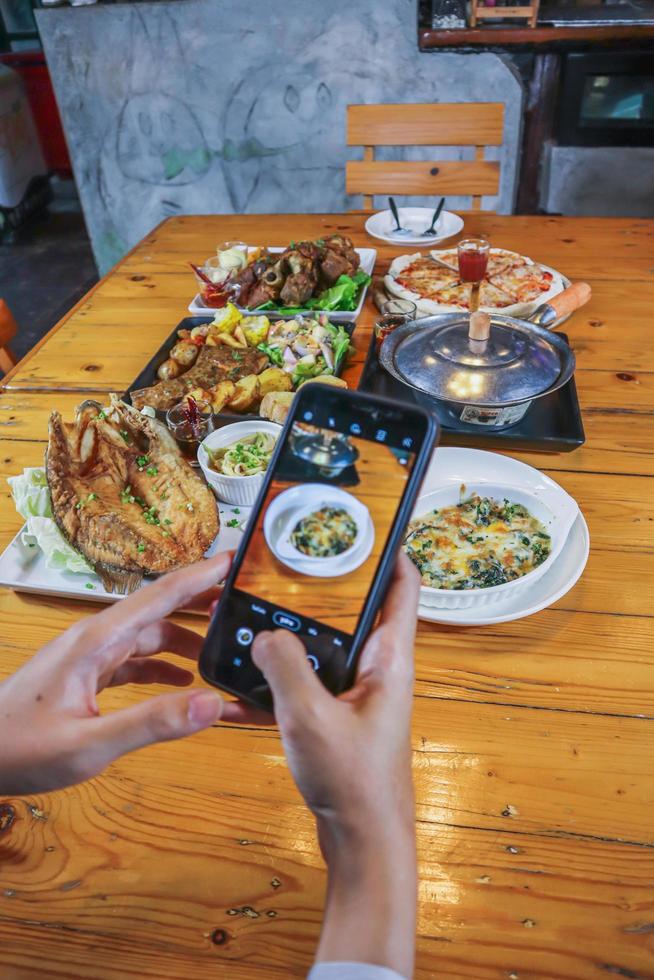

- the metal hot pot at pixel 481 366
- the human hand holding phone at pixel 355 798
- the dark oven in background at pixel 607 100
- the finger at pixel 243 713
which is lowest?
the dark oven in background at pixel 607 100

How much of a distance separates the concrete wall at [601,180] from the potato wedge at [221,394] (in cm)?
315

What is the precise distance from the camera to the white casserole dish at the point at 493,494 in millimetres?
932

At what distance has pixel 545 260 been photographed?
6.56 feet

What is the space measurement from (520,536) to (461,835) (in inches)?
17.5

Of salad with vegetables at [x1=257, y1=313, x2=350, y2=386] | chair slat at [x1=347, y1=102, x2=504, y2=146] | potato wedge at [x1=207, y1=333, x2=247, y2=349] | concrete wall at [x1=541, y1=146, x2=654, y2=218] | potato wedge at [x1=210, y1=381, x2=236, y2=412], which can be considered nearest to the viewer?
potato wedge at [x1=210, y1=381, x2=236, y2=412]

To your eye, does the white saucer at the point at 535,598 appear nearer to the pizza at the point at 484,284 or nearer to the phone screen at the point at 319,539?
the phone screen at the point at 319,539

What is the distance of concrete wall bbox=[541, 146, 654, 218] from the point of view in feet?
12.0

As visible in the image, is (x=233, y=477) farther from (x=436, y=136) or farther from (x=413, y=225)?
(x=436, y=136)

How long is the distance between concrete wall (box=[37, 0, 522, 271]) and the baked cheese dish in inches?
130

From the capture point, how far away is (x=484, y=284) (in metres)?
1.83

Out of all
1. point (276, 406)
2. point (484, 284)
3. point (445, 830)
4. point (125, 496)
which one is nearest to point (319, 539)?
point (445, 830)

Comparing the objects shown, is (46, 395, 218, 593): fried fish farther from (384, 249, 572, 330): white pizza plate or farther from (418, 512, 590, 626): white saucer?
(384, 249, 572, 330): white pizza plate

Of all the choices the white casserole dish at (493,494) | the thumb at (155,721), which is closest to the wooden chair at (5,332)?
the white casserole dish at (493,494)

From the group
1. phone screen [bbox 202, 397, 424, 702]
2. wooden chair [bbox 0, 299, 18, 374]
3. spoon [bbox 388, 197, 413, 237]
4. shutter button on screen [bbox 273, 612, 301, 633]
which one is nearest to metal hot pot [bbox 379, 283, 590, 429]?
phone screen [bbox 202, 397, 424, 702]
